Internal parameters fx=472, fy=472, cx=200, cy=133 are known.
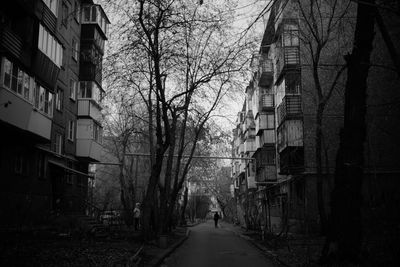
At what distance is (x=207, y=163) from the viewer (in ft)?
149

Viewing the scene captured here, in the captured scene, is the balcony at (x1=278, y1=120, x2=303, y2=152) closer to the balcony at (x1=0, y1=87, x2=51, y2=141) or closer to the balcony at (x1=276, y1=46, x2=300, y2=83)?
the balcony at (x1=276, y1=46, x2=300, y2=83)

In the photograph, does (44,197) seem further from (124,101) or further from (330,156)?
(330,156)

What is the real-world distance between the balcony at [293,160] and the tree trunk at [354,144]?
1824 centimetres

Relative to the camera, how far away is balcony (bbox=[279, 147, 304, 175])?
97.4 ft

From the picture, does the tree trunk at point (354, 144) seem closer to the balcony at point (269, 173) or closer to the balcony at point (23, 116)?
the balcony at point (23, 116)

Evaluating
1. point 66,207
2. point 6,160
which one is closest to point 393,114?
point 66,207

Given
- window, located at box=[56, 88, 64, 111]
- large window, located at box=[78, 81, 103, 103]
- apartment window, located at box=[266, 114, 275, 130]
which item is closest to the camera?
window, located at box=[56, 88, 64, 111]

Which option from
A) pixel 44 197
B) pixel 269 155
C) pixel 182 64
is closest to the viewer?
pixel 182 64

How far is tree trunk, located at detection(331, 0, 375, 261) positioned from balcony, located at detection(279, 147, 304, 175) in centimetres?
1824

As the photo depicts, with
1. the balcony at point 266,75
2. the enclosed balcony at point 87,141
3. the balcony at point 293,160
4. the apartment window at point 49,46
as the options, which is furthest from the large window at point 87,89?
the balcony at point 293,160

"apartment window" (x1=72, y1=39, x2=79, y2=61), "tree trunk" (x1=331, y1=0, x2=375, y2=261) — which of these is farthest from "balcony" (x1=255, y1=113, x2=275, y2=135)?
"tree trunk" (x1=331, y1=0, x2=375, y2=261)

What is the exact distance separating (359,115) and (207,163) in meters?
34.9

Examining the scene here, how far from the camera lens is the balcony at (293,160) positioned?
1169 inches

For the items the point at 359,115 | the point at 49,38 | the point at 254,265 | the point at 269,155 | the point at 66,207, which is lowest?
the point at 254,265
